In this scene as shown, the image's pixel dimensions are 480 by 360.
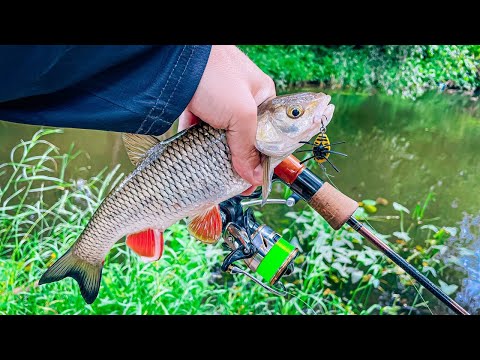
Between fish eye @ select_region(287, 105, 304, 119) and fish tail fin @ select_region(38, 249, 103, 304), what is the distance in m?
0.46

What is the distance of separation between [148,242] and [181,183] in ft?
0.49

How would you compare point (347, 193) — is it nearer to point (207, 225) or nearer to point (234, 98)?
point (207, 225)

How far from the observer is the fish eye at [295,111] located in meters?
0.77

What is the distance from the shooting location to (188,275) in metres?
1.91

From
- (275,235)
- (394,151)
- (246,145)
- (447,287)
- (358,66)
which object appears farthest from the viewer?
(358,66)

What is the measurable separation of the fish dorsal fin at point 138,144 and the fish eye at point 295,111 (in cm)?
23

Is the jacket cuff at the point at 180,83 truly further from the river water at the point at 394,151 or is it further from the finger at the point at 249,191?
the river water at the point at 394,151

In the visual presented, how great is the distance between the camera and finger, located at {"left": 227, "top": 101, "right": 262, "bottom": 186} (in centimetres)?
71

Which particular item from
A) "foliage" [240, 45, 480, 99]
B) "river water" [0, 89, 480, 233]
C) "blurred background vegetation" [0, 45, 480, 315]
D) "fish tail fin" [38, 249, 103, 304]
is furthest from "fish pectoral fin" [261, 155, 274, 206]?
"foliage" [240, 45, 480, 99]

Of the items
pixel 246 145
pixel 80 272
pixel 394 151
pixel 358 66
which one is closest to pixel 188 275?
pixel 80 272

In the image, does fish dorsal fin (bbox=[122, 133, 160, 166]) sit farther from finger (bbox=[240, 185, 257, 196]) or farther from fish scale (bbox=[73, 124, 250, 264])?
finger (bbox=[240, 185, 257, 196])

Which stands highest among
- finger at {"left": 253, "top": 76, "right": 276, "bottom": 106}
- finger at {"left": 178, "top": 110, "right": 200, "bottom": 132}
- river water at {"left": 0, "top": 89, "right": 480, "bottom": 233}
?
river water at {"left": 0, "top": 89, "right": 480, "bottom": 233}

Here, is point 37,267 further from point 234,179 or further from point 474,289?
point 474,289
